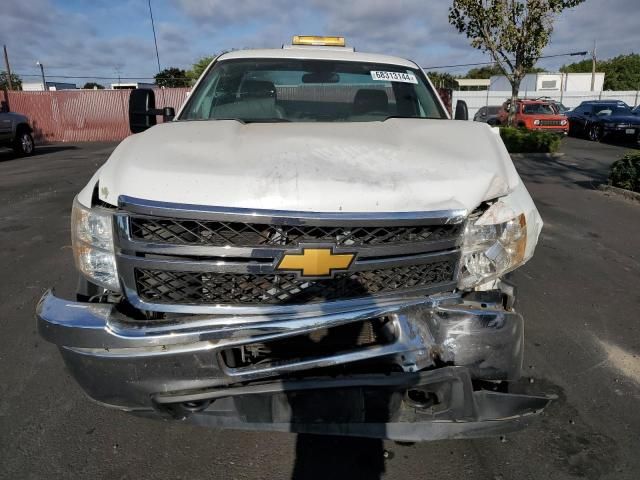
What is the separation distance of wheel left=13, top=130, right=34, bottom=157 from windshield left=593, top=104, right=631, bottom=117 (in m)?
21.3

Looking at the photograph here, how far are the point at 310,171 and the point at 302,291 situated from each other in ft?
1.60

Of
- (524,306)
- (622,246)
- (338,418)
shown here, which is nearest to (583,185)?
(622,246)

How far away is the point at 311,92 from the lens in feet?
12.5

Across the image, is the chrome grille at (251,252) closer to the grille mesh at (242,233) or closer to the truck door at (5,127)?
the grille mesh at (242,233)

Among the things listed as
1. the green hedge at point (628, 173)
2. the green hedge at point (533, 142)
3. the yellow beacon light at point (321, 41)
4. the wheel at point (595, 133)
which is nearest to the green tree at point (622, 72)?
the wheel at point (595, 133)

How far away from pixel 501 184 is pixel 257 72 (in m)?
2.28

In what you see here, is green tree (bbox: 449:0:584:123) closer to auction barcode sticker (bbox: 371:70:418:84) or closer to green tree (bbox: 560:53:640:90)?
auction barcode sticker (bbox: 371:70:418:84)

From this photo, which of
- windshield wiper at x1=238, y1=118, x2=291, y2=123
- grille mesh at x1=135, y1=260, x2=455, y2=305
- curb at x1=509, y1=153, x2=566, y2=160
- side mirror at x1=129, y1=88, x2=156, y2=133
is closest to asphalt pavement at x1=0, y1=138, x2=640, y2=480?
grille mesh at x1=135, y1=260, x2=455, y2=305

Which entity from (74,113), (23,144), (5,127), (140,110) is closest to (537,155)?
(140,110)

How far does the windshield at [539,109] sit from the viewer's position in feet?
70.2

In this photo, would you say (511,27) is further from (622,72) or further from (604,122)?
(622,72)

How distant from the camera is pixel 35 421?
2.82 meters

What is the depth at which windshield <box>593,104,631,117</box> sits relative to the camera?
21.2 meters

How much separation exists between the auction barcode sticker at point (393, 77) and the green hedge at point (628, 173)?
698 centimetres
